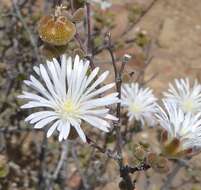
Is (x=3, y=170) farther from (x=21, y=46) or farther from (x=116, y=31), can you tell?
(x=116, y=31)

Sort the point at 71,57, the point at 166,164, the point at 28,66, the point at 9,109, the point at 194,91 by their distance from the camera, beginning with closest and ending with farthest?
1. the point at 166,164
2. the point at 71,57
3. the point at 194,91
4. the point at 9,109
5. the point at 28,66

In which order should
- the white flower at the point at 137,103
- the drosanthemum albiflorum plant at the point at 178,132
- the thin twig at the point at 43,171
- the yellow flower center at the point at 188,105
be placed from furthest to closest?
the thin twig at the point at 43,171, the white flower at the point at 137,103, the yellow flower center at the point at 188,105, the drosanthemum albiflorum plant at the point at 178,132

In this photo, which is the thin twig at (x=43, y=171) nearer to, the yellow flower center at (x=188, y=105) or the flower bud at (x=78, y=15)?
the yellow flower center at (x=188, y=105)

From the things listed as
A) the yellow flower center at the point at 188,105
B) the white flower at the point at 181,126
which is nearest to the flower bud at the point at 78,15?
the white flower at the point at 181,126

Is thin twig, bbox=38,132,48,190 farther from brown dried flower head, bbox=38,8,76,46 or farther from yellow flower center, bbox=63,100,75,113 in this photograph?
brown dried flower head, bbox=38,8,76,46

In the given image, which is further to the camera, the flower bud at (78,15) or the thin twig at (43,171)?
the thin twig at (43,171)

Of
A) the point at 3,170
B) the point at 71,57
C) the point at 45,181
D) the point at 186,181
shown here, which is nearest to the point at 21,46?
the point at 45,181

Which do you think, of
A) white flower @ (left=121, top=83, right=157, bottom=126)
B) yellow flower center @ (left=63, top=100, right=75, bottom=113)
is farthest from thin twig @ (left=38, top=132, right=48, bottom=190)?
yellow flower center @ (left=63, top=100, right=75, bottom=113)
